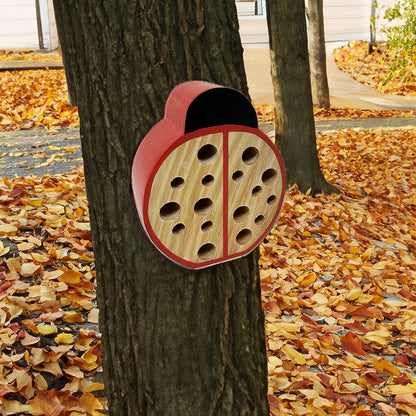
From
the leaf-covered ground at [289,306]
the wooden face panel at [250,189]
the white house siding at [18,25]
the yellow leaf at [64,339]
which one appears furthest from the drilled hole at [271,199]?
the white house siding at [18,25]

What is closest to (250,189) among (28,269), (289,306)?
(28,269)

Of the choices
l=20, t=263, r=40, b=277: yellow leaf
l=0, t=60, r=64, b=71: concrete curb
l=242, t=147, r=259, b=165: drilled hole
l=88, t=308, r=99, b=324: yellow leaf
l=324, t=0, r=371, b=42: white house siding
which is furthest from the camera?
l=324, t=0, r=371, b=42: white house siding

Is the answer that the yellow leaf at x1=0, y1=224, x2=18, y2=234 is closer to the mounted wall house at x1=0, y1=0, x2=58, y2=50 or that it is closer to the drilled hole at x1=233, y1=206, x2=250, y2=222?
the drilled hole at x1=233, y1=206, x2=250, y2=222

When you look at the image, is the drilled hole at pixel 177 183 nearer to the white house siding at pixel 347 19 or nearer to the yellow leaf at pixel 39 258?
the yellow leaf at pixel 39 258

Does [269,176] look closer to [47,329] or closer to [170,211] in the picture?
[170,211]

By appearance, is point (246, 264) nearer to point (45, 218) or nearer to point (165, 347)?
point (165, 347)

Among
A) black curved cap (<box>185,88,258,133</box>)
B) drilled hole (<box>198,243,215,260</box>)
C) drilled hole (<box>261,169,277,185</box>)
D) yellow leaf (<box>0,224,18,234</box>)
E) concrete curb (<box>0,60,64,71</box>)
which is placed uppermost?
concrete curb (<box>0,60,64,71</box>)

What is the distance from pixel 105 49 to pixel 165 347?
907 millimetres

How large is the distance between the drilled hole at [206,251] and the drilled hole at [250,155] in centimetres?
26

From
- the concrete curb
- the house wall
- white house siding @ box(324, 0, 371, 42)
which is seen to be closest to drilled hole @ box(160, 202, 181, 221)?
the concrete curb

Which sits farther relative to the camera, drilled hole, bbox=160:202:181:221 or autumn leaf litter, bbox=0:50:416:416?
autumn leaf litter, bbox=0:50:416:416

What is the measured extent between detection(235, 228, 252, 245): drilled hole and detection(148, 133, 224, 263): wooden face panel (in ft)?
0.24

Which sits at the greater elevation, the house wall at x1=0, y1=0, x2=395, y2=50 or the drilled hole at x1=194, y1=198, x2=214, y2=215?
the house wall at x1=0, y1=0, x2=395, y2=50

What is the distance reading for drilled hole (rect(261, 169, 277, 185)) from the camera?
1.53 meters
